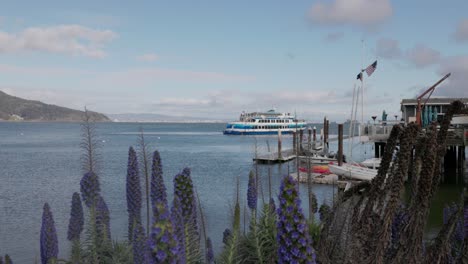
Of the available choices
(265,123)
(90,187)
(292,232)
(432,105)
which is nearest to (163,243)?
(292,232)

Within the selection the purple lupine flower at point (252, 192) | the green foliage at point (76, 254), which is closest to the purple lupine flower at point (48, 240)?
the green foliage at point (76, 254)

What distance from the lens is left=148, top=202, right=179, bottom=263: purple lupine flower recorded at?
6.60ft

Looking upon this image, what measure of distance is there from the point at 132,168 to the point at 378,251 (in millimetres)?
3396

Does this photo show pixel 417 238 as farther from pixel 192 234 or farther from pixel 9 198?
pixel 9 198

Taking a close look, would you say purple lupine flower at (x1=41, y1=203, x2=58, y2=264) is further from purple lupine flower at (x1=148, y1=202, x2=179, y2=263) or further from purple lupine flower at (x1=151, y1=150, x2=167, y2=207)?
purple lupine flower at (x1=148, y1=202, x2=179, y2=263)

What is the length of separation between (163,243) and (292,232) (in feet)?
2.18

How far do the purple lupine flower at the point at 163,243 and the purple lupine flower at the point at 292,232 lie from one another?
0.56 metres

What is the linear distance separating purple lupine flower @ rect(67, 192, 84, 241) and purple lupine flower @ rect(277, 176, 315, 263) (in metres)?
3.21

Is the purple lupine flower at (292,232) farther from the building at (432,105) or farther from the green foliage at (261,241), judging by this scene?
the building at (432,105)

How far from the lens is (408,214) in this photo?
224cm

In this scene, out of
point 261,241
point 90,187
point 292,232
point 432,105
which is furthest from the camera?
point 432,105

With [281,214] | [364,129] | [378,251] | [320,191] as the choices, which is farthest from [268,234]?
[364,129]

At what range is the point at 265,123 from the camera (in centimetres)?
13338

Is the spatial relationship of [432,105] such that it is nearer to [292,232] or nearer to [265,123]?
[292,232]
